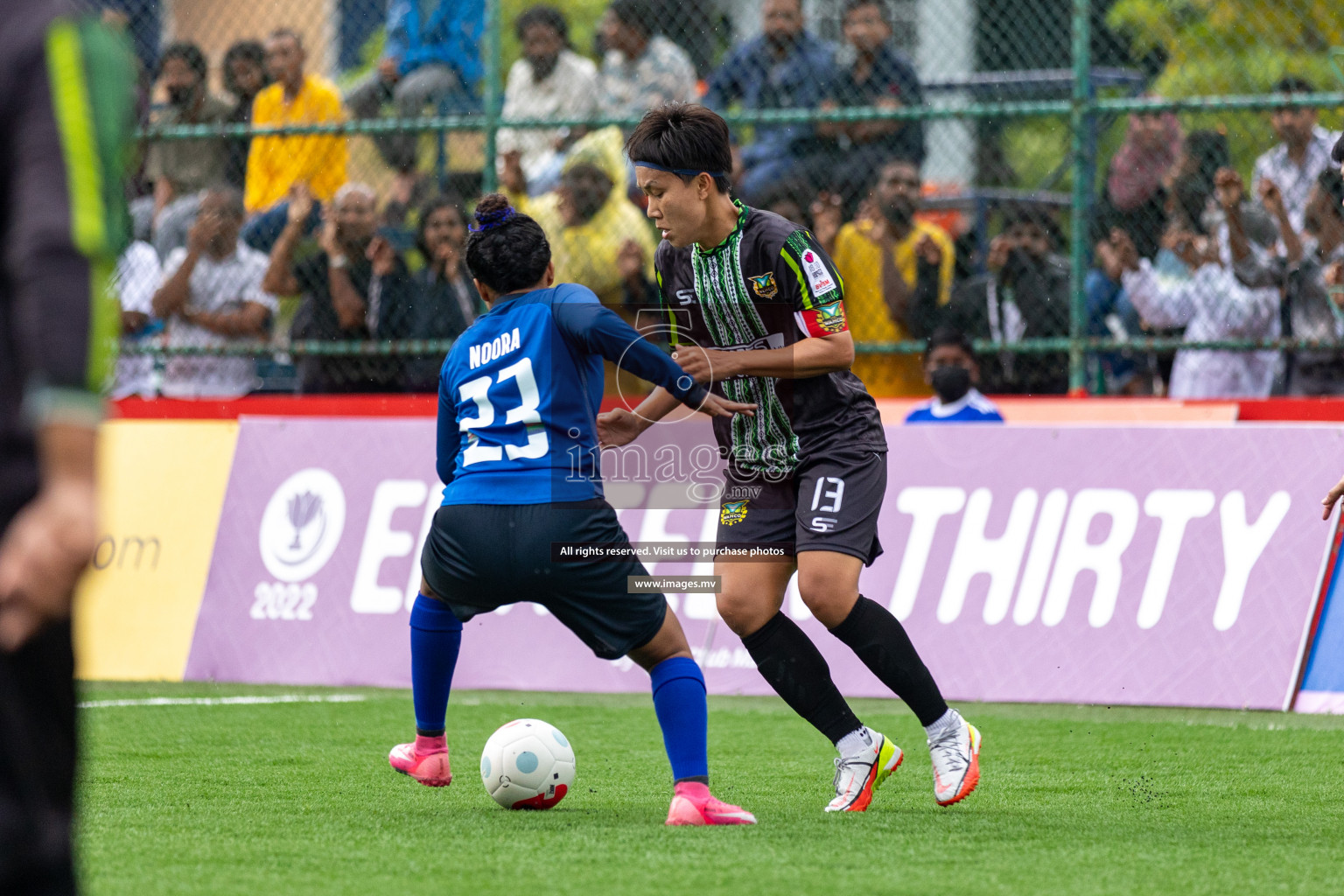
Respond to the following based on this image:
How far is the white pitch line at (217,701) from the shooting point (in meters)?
8.21

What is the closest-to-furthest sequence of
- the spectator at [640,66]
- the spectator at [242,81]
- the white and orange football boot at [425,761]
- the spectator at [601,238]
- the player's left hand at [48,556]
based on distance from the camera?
the player's left hand at [48,556], the white and orange football boot at [425,761], the spectator at [601,238], the spectator at [640,66], the spectator at [242,81]

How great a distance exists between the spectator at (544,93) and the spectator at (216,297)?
176cm

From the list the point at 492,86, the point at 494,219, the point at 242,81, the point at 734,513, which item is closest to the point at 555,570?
the point at 734,513

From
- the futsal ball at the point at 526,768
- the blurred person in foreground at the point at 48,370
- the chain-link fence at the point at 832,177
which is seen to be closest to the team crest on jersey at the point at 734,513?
the futsal ball at the point at 526,768

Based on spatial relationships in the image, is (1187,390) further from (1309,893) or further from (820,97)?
(1309,893)

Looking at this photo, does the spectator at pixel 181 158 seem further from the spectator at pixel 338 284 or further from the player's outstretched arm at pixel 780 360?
the player's outstretched arm at pixel 780 360

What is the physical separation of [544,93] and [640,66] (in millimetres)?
626

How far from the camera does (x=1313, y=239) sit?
Answer: 869 cm

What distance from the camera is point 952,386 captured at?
9234 mm

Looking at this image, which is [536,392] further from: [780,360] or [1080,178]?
[1080,178]

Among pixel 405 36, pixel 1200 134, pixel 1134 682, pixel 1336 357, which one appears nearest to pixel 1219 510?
pixel 1134 682

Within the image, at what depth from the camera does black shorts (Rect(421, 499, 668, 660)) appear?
4906mm

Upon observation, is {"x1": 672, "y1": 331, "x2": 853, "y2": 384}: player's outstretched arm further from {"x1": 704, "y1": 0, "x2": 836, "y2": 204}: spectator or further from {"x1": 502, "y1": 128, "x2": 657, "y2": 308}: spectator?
{"x1": 704, "y1": 0, "x2": 836, "y2": 204}: spectator

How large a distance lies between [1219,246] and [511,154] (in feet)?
13.1
